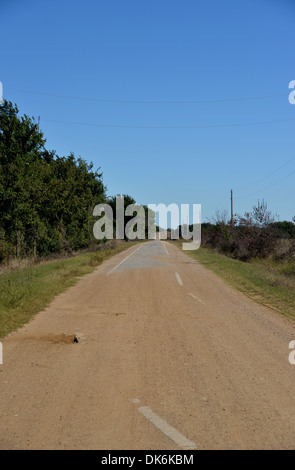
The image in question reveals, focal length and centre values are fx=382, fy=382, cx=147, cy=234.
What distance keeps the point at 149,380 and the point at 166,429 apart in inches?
53.8

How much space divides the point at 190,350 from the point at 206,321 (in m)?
2.22

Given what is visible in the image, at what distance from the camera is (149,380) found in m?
5.11

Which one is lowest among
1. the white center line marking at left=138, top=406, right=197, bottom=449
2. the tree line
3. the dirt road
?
the dirt road

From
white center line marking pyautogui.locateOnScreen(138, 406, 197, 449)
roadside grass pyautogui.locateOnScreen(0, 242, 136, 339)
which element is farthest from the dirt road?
roadside grass pyautogui.locateOnScreen(0, 242, 136, 339)

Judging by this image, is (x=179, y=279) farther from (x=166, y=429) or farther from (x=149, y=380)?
(x=166, y=429)

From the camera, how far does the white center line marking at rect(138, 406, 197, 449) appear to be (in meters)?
3.49

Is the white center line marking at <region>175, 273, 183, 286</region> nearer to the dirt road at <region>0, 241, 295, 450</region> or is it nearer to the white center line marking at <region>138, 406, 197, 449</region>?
the dirt road at <region>0, 241, 295, 450</region>

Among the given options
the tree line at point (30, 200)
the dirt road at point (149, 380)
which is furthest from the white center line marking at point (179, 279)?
the tree line at point (30, 200)

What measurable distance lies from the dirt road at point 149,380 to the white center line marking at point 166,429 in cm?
1

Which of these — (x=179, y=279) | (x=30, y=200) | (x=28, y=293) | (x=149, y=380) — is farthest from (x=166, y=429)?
(x=30, y=200)

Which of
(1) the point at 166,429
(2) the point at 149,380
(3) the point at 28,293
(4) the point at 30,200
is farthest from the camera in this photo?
(4) the point at 30,200

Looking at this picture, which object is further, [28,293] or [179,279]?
[179,279]

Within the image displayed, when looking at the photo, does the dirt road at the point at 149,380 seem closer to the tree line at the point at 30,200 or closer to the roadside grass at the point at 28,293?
the roadside grass at the point at 28,293

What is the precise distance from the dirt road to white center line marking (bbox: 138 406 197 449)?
1cm
